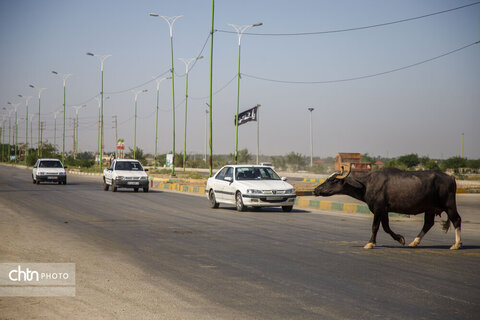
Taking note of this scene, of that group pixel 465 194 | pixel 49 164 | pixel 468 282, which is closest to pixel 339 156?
pixel 465 194

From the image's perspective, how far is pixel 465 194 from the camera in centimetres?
3108

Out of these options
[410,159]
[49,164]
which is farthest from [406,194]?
[410,159]

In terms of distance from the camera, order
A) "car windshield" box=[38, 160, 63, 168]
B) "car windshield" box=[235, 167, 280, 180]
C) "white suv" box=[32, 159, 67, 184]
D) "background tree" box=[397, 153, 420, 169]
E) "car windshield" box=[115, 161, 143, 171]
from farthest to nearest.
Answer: "background tree" box=[397, 153, 420, 169], "car windshield" box=[38, 160, 63, 168], "white suv" box=[32, 159, 67, 184], "car windshield" box=[115, 161, 143, 171], "car windshield" box=[235, 167, 280, 180]

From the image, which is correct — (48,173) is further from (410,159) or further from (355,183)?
(410,159)

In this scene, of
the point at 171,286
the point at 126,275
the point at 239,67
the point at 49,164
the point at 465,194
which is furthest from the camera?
the point at 239,67

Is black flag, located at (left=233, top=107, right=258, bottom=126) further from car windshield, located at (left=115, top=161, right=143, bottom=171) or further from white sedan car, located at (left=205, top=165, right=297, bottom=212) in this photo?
white sedan car, located at (left=205, top=165, right=297, bottom=212)

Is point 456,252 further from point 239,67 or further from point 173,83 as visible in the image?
point 173,83

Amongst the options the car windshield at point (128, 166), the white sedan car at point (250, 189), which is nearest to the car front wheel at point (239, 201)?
the white sedan car at point (250, 189)

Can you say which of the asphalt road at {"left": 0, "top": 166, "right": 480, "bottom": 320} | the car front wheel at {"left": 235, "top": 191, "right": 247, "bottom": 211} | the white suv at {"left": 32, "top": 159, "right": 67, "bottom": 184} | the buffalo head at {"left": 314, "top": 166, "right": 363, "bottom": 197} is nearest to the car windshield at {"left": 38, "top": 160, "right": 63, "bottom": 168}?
the white suv at {"left": 32, "top": 159, "right": 67, "bottom": 184}

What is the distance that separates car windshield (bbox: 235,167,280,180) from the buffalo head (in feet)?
30.0

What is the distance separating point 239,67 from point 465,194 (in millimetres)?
19172

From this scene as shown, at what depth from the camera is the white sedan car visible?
19.8m

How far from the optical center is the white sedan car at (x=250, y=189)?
19.8 meters

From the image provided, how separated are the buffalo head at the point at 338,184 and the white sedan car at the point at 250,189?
25.9 ft
